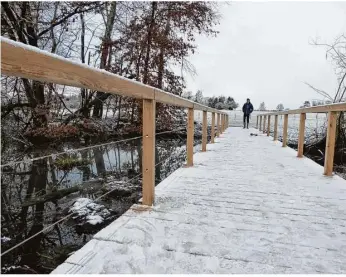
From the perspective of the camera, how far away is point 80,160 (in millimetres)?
6672

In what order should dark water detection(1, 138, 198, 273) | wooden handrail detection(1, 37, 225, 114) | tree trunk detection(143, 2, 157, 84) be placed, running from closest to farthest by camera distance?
wooden handrail detection(1, 37, 225, 114), dark water detection(1, 138, 198, 273), tree trunk detection(143, 2, 157, 84)

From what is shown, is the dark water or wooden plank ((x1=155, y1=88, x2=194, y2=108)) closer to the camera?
wooden plank ((x1=155, y1=88, x2=194, y2=108))

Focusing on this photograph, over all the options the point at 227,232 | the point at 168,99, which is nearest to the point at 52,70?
the point at 227,232

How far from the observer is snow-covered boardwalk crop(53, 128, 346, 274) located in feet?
4.96

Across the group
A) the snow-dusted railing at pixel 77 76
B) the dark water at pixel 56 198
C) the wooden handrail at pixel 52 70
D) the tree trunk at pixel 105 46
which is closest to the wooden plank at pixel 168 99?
the snow-dusted railing at pixel 77 76

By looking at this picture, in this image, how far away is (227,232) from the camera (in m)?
1.92

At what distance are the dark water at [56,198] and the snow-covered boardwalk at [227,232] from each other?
0.74m

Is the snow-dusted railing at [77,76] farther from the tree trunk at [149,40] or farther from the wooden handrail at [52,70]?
the tree trunk at [149,40]

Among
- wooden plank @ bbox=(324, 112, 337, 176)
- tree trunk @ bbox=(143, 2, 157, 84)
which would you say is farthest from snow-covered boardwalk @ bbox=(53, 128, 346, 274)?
tree trunk @ bbox=(143, 2, 157, 84)

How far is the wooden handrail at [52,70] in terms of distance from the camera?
3.30 feet

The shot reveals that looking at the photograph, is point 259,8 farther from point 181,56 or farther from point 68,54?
point 68,54

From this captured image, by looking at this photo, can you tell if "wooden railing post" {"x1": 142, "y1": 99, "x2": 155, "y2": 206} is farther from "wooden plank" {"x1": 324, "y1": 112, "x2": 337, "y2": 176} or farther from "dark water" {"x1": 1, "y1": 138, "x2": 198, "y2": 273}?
"wooden plank" {"x1": 324, "y1": 112, "x2": 337, "y2": 176}

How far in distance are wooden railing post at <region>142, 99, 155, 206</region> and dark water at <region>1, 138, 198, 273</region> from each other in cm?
37

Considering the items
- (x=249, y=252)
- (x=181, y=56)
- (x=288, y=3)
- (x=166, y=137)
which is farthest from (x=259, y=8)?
(x=249, y=252)
